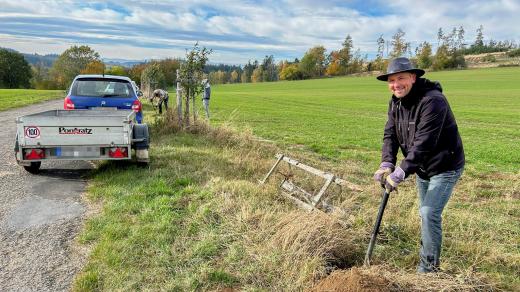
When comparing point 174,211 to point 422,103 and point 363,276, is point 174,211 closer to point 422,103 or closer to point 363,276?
point 363,276

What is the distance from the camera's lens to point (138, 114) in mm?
10398

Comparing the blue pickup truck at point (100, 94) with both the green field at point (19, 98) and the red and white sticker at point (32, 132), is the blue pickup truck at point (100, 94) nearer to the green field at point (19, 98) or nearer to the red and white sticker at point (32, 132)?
the red and white sticker at point (32, 132)

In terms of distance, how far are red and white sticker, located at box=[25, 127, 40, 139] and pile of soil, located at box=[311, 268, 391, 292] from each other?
5707 mm

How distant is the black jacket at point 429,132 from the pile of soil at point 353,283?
3.28 ft

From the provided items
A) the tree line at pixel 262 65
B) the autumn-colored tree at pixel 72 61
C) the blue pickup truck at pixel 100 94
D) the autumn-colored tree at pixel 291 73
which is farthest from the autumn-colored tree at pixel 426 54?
the blue pickup truck at pixel 100 94

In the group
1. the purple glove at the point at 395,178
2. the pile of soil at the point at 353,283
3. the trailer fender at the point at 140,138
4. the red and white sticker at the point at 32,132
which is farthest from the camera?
the trailer fender at the point at 140,138

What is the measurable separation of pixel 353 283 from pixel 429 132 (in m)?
1.45

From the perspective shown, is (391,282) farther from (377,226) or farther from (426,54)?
(426,54)

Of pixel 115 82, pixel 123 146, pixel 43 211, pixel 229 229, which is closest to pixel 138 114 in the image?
pixel 115 82

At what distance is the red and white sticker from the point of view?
22.4 feet

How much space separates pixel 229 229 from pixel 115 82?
284 inches

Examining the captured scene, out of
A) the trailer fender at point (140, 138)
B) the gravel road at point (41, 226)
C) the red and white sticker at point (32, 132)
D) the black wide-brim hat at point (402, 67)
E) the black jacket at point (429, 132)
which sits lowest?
the gravel road at point (41, 226)

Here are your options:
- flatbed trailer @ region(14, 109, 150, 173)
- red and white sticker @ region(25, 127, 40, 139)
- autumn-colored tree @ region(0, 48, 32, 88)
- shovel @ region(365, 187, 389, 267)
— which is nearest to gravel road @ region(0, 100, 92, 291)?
flatbed trailer @ region(14, 109, 150, 173)

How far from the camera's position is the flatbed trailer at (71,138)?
684 cm
